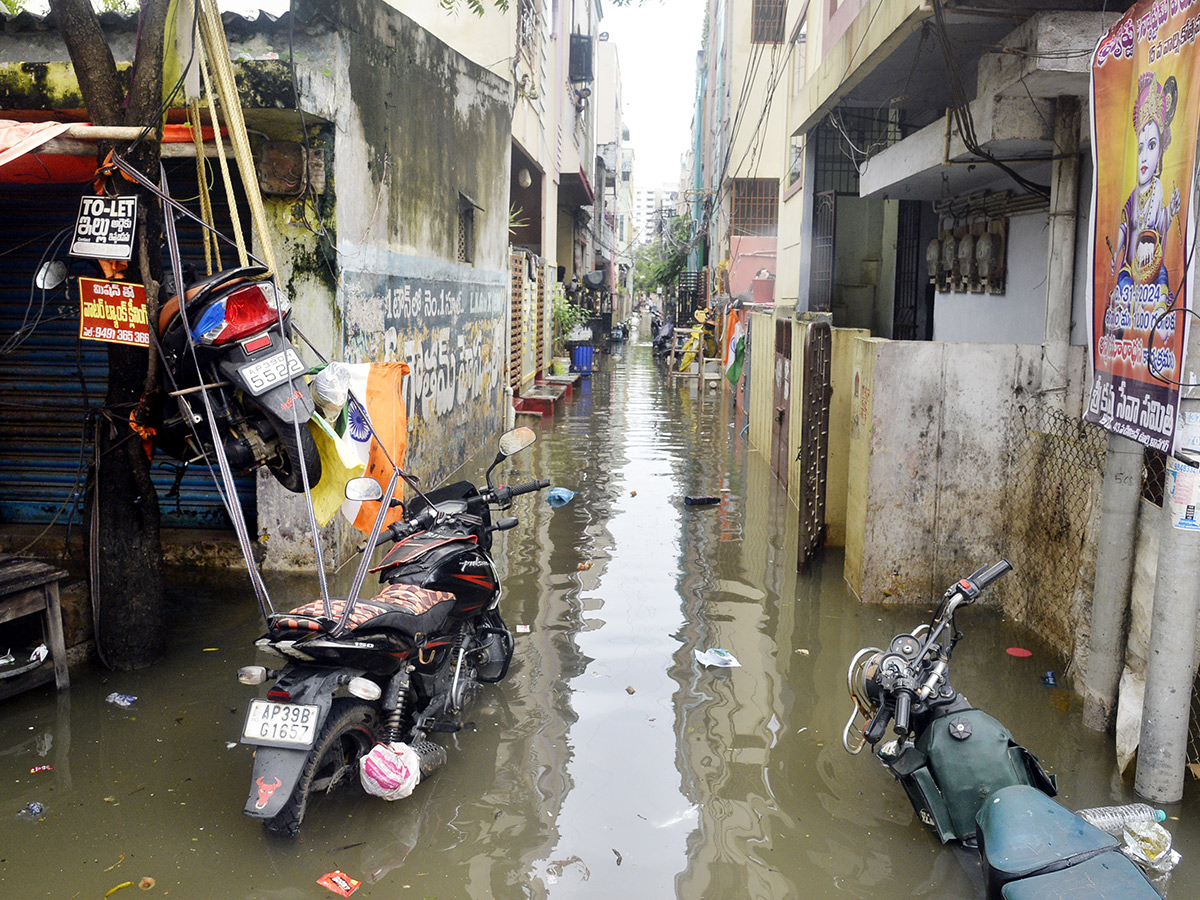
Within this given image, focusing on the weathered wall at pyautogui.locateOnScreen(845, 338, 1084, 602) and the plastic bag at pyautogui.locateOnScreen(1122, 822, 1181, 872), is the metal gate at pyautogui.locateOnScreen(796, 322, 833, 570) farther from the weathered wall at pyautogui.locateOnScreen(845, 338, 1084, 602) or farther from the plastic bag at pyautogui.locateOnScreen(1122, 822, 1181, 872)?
the plastic bag at pyautogui.locateOnScreen(1122, 822, 1181, 872)

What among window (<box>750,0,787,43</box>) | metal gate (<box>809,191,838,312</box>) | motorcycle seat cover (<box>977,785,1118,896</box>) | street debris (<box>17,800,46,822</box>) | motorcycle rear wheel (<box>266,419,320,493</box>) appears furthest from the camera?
window (<box>750,0,787,43</box>)

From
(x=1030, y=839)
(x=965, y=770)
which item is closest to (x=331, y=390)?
(x=965, y=770)

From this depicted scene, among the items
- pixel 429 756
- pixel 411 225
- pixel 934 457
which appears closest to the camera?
pixel 429 756

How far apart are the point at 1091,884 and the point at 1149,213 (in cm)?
287

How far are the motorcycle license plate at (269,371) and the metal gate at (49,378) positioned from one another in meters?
3.34

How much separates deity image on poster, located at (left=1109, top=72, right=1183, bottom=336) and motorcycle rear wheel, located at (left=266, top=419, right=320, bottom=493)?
12.9ft

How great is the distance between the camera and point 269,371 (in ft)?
14.6

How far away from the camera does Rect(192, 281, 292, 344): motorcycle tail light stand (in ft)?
14.4

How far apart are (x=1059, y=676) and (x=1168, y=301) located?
2.79 meters

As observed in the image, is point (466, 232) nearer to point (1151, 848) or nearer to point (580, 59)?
point (1151, 848)

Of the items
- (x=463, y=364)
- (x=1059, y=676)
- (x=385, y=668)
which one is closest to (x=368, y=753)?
(x=385, y=668)

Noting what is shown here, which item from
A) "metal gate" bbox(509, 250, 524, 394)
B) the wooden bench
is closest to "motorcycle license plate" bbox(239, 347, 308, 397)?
the wooden bench

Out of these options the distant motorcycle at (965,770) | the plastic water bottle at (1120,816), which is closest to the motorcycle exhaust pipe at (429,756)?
the distant motorcycle at (965,770)

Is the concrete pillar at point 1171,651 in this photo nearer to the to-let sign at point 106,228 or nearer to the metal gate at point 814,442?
the metal gate at point 814,442
